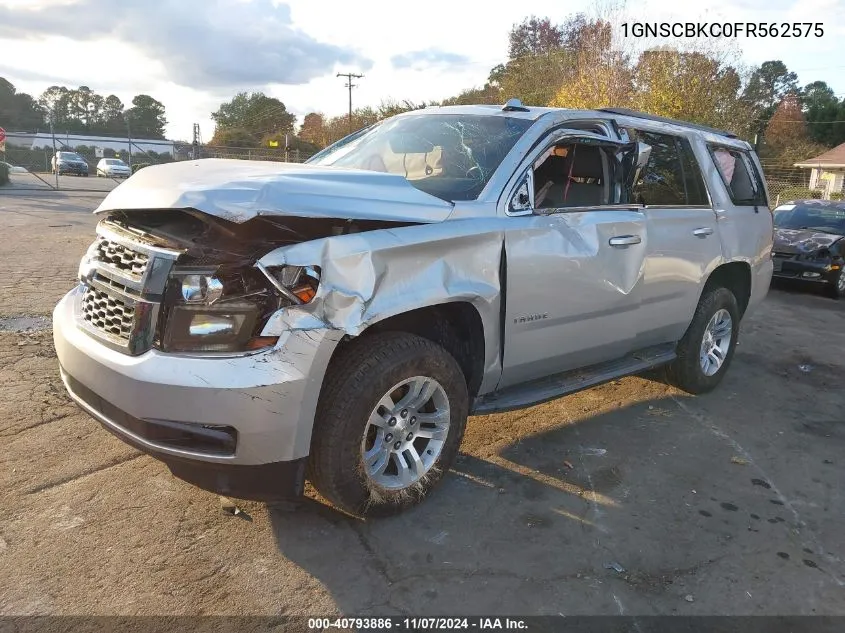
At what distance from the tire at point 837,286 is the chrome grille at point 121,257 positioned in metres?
11.0

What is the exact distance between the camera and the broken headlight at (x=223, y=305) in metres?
2.46

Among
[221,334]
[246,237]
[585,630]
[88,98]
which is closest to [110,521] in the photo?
[221,334]

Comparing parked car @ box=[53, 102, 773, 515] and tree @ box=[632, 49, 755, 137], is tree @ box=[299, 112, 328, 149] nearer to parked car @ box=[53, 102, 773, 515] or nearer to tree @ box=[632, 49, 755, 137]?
tree @ box=[632, 49, 755, 137]

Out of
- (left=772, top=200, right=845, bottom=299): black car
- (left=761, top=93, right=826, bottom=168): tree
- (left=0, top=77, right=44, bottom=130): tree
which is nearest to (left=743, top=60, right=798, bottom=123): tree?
(left=761, top=93, right=826, bottom=168): tree

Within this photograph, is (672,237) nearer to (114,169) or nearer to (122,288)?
(122,288)

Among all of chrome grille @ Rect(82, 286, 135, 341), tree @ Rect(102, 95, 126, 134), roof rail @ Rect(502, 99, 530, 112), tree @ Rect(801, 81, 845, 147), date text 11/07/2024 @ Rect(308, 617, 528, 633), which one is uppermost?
tree @ Rect(102, 95, 126, 134)

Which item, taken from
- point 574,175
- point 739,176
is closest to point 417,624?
point 574,175

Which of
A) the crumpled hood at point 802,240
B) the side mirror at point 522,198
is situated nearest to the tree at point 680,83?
the crumpled hood at point 802,240

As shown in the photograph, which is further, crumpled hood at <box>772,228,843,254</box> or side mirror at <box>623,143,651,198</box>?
crumpled hood at <box>772,228,843,254</box>

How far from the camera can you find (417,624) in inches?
95.3

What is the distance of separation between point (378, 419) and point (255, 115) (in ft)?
262

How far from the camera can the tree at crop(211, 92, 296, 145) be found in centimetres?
7281

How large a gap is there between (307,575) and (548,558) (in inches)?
42.2

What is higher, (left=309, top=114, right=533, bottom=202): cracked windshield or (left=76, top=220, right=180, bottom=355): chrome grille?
(left=309, top=114, right=533, bottom=202): cracked windshield
